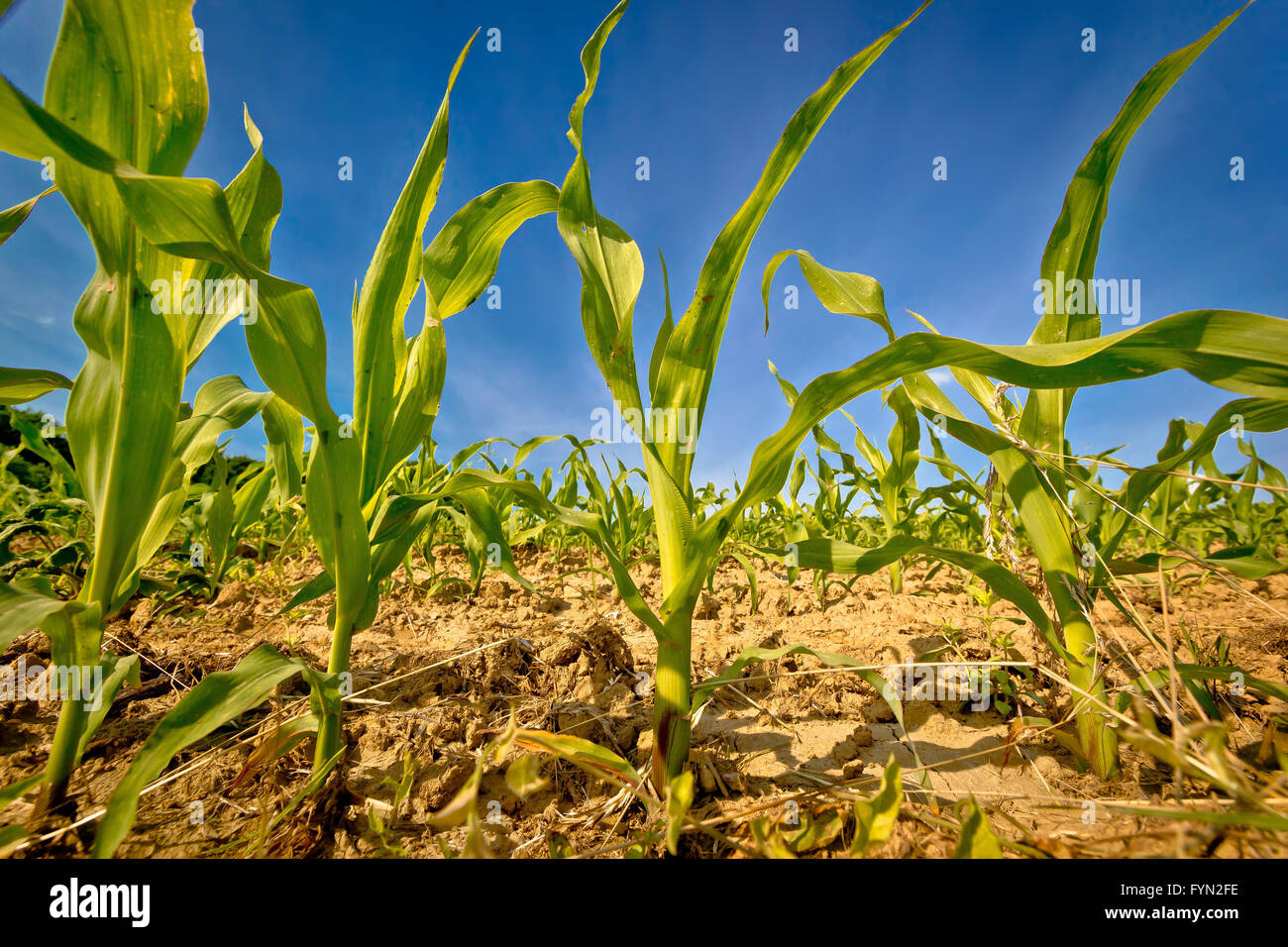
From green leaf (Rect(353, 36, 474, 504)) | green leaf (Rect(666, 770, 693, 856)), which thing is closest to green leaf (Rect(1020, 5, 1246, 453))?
green leaf (Rect(666, 770, 693, 856))

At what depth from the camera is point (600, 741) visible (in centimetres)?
Answer: 113

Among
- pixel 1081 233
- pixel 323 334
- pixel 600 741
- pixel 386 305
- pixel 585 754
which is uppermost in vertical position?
pixel 1081 233

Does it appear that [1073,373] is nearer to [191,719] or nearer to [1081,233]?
[1081,233]

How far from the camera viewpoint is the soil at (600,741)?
0.81 m

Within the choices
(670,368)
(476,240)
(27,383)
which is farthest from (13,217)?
(670,368)

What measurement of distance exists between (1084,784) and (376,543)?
1.51 m

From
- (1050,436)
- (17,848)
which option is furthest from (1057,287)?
(17,848)

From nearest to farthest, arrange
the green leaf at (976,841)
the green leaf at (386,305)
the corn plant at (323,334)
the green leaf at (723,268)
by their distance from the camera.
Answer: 1. the green leaf at (976,841)
2. the corn plant at (323,334)
3. the green leaf at (723,268)
4. the green leaf at (386,305)

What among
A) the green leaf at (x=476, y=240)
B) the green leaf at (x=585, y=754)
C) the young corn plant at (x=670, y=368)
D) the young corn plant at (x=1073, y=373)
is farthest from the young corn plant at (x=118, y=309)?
the young corn plant at (x=1073, y=373)

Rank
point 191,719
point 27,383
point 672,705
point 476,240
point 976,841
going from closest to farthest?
1. point 976,841
2. point 191,719
3. point 672,705
4. point 27,383
5. point 476,240

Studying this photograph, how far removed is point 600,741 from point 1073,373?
3.74 ft

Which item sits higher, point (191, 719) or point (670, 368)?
point (670, 368)

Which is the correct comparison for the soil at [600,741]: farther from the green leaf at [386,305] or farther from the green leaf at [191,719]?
the green leaf at [386,305]

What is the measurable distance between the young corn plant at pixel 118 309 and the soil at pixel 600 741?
1.00 ft
